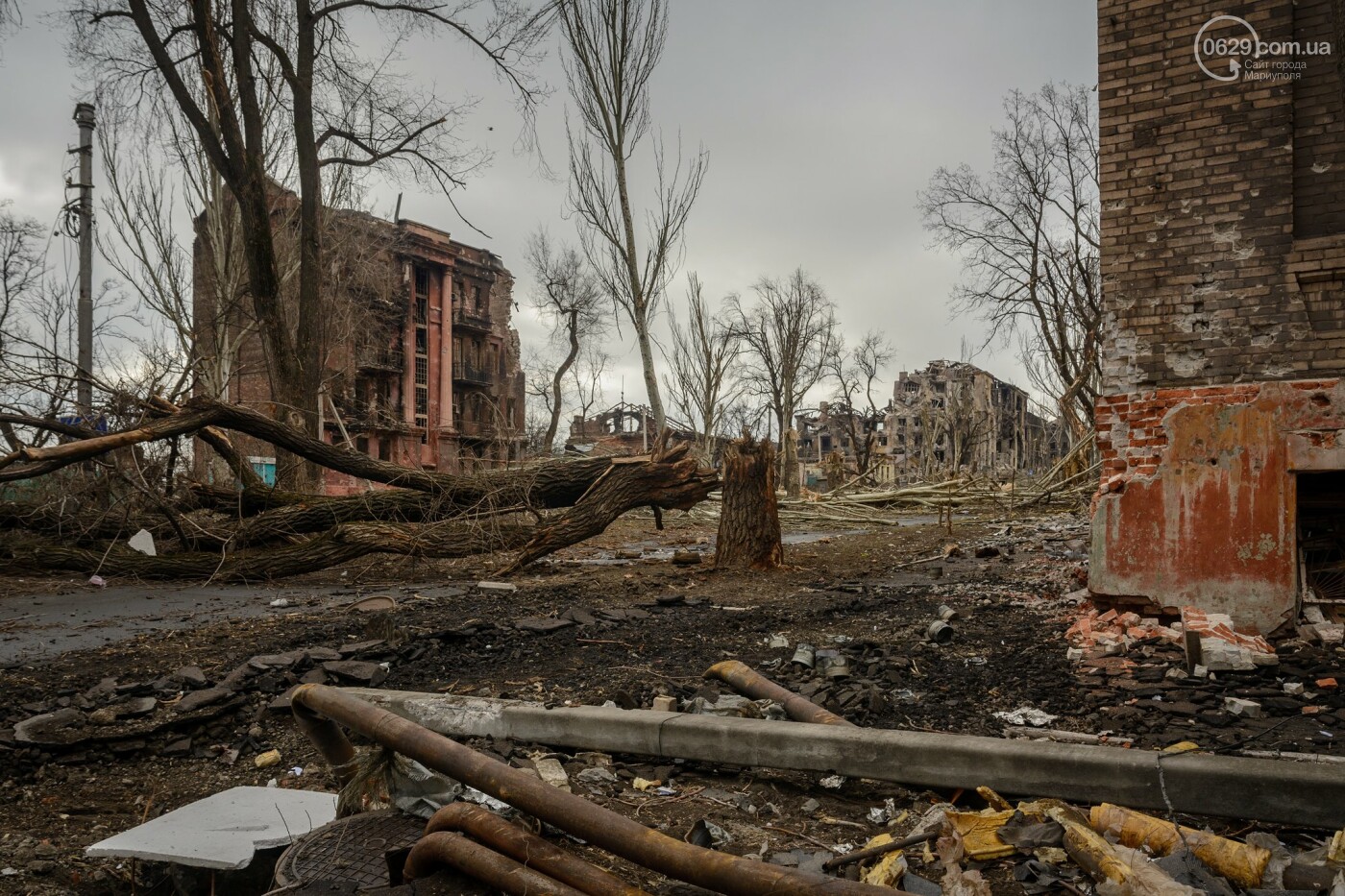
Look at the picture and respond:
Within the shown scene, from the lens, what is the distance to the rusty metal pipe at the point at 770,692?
3908 millimetres

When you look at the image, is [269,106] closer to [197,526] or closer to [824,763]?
[197,526]

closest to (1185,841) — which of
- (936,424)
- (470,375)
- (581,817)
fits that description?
(581,817)

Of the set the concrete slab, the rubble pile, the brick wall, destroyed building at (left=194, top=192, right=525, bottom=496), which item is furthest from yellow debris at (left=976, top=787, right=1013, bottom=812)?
destroyed building at (left=194, top=192, right=525, bottom=496)

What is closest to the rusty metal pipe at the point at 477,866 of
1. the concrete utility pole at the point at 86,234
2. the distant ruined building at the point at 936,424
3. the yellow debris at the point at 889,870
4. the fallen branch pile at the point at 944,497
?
the yellow debris at the point at 889,870

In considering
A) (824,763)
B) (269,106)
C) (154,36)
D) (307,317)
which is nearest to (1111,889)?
(824,763)

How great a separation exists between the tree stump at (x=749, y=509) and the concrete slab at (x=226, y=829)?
7381 mm

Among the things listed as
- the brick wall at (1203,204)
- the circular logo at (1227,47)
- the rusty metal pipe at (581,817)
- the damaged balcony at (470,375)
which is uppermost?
the damaged balcony at (470,375)

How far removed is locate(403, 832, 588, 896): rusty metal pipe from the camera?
2.18 meters

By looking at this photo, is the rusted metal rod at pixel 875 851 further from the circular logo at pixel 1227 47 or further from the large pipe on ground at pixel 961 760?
the circular logo at pixel 1227 47

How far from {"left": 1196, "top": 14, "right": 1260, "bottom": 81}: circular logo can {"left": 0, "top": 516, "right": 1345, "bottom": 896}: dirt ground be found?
4.12 meters

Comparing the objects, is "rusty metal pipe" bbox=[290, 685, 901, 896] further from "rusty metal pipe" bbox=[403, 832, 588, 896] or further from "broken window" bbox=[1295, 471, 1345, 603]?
"broken window" bbox=[1295, 471, 1345, 603]

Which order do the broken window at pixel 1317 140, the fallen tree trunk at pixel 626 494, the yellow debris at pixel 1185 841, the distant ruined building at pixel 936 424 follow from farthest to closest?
1. the distant ruined building at pixel 936 424
2. the fallen tree trunk at pixel 626 494
3. the broken window at pixel 1317 140
4. the yellow debris at pixel 1185 841

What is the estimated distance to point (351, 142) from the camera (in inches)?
635

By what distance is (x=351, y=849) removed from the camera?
2744 mm
